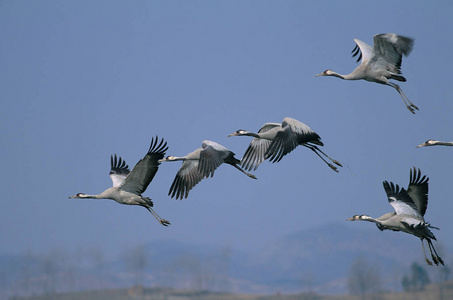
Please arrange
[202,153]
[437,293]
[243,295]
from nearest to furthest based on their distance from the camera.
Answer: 1. [202,153]
2. [437,293]
3. [243,295]

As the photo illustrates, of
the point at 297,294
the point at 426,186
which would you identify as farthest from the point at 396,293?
the point at 426,186

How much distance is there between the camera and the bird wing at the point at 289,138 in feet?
54.3

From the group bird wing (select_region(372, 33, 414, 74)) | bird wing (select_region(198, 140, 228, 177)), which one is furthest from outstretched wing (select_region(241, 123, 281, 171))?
bird wing (select_region(372, 33, 414, 74))

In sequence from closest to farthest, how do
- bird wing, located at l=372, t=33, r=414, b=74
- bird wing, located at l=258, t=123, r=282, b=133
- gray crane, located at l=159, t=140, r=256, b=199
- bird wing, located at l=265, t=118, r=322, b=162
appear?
1. bird wing, located at l=265, t=118, r=322, b=162
2. gray crane, located at l=159, t=140, r=256, b=199
3. bird wing, located at l=372, t=33, r=414, b=74
4. bird wing, located at l=258, t=123, r=282, b=133

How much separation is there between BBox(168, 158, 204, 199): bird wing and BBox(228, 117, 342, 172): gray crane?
1.22 metres

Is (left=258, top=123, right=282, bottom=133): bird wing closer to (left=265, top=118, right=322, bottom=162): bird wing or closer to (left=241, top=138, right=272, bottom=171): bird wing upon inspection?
(left=241, top=138, right=272, bottom=171): bird wing

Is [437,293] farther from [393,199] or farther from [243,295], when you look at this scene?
[393,199]

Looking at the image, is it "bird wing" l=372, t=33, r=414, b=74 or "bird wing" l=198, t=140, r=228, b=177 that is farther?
"bird wing" l=372, t=33, r=414, b=74

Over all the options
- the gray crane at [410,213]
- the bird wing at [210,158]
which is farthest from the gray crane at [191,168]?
the gray crane at [410,213]

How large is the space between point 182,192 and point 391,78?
228 inches

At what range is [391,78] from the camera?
19.0 meters

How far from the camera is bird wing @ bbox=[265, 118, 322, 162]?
16.6 meters

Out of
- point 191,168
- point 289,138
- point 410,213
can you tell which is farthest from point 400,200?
point 191,168

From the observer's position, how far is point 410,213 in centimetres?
1758
